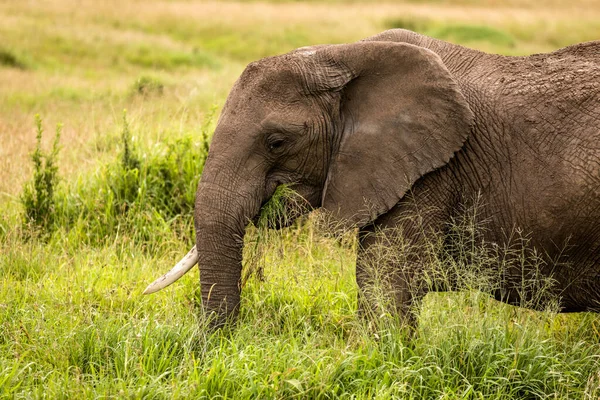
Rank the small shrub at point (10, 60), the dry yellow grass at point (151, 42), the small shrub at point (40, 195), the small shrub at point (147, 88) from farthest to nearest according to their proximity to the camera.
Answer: the small shrub at point (10, 60) → the small shrub at point (147, 88) → the dry yellow grass at point (151, 42) → the small shrub at point (40, 195)

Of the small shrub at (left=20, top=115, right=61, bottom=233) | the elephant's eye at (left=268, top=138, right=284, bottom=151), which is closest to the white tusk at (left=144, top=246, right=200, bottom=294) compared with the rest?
the elephant's eye at (left=268, top=138, right=284, bottom=151)

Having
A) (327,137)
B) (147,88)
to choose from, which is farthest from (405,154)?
(147,88)

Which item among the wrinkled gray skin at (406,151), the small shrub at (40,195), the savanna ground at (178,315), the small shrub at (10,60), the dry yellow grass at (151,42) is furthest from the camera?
the small shrub at (10,60)

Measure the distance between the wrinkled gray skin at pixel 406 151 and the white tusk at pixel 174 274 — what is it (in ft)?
0.47

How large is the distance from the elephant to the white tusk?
0.01 m

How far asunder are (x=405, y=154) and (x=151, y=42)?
18156 millimetres

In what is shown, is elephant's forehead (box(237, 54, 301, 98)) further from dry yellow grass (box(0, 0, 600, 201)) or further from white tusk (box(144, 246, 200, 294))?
dry yellow grass (box(0, 0, 600, 201))

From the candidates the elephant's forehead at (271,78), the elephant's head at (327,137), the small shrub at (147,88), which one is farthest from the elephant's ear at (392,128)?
the small shrub at (147,88)

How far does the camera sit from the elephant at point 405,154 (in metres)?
4.69

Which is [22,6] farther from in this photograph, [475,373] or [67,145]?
[475,373]

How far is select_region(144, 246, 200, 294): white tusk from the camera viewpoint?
15.7ft

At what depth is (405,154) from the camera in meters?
4.71

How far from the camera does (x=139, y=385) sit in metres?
4.30

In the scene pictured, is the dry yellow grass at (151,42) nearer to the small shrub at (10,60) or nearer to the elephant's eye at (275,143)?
the small shrub at (10,60)
